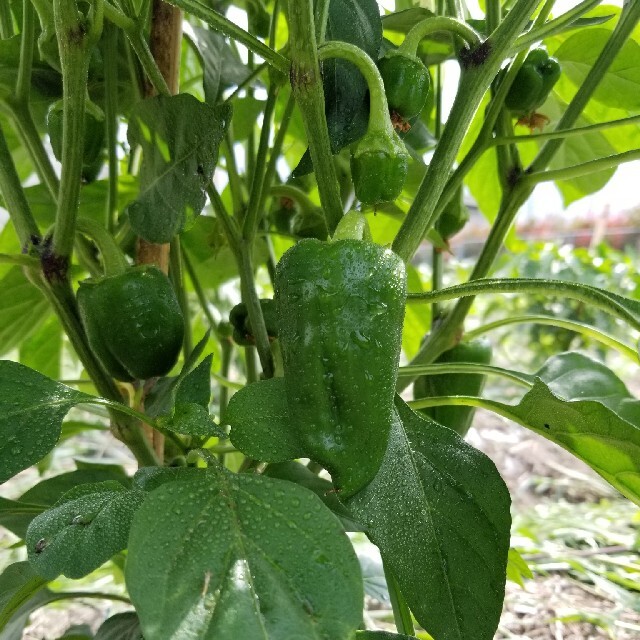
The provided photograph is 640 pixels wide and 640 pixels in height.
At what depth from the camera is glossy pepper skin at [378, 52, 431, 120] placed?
1.28ft

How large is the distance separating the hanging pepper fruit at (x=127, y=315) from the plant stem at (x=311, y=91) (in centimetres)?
15

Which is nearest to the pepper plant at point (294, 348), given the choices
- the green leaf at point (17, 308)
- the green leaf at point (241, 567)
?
the green leaf at point (241, 567)

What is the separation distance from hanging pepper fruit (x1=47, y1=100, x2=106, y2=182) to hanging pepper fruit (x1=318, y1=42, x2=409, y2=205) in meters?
0.20

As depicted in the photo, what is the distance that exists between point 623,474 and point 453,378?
0.62 feet

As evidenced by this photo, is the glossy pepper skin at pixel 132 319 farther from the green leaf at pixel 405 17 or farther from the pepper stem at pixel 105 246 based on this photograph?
the green leaf at pixel 405 17

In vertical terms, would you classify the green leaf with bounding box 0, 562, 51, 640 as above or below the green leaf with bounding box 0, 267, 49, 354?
below

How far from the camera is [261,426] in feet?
1.14

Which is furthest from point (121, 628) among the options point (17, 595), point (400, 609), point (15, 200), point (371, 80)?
point (371, 80)

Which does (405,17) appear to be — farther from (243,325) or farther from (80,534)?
(80,534)

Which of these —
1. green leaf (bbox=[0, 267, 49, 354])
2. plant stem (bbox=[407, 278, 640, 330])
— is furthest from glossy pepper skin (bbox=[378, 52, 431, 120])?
green leaf (bbox=[0, 267, 49, 354])

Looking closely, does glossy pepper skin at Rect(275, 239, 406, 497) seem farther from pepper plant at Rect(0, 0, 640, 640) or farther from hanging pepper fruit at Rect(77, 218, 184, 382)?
hanging pepper fruit at Rect(77, 218, 184, 382)

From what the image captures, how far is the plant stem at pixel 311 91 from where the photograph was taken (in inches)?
13.1

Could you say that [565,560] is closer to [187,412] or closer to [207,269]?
[207,269]

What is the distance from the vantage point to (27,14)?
46 cm
